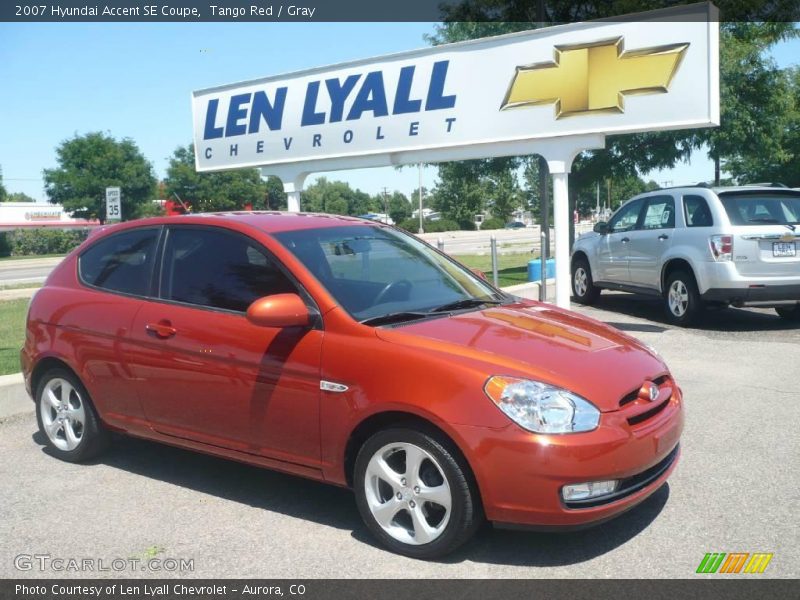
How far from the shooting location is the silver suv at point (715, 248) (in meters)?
9.89

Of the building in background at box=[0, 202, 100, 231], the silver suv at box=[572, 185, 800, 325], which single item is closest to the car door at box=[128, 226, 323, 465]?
the silver suv at box=[572, 185, 800, 325]

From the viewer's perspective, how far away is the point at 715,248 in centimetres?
1009

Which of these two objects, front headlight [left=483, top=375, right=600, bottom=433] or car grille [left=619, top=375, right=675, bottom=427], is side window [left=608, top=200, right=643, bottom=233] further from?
front headlight [left=483, top=375, right=600, bottom=433]

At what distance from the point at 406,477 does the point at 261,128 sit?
33.3 feet

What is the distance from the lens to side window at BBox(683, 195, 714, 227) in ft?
34.0

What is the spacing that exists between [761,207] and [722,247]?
75 cm

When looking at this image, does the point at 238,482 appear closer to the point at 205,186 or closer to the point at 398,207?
the point at 205,186

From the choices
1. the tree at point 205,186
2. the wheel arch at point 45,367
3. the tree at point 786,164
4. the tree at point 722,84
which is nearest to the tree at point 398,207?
the tree at point 205,186

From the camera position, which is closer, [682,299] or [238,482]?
[238,482]

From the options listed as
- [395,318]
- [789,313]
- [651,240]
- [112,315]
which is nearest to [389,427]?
[395,318]

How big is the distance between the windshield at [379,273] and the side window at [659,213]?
655cm

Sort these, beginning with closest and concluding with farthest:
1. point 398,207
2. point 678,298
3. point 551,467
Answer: point 551,467 < point 678,298 < point 398,207

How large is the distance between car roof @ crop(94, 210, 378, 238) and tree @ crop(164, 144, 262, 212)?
186 feet

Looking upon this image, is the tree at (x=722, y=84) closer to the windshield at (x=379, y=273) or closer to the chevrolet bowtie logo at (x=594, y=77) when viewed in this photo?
the chevrolet bowtie logo at (x=594, y=77)
